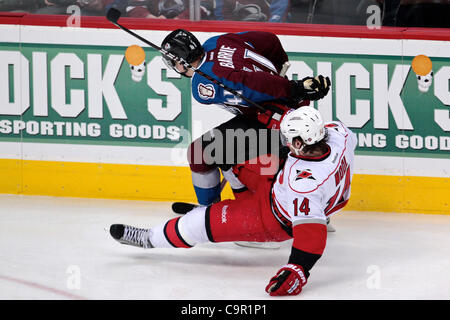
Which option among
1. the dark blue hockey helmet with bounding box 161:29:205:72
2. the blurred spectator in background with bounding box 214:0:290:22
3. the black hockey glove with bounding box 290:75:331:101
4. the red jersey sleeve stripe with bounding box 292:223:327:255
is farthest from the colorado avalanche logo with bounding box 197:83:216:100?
the blurred spectator in background with bounding box 214:0:290:22

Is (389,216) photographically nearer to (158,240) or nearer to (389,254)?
(389,254)

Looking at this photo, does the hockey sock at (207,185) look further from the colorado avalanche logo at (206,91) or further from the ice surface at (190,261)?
the colorado avalanche logo at (206,91)

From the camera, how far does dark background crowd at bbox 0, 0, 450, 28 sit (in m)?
4.87

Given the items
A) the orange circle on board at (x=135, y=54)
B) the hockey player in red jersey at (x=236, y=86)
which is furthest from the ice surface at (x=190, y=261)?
the orange circle on board at (x=135, y=54)

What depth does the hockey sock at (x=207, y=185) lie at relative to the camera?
14.1 feet

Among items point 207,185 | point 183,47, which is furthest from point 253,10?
point 207,185

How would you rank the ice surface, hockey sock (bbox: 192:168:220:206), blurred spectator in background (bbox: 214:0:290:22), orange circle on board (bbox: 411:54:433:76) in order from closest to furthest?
the ice surface, hockey sock (bbox: 192:168:220:206), orange circle on board (bbox: 411:54:433:76), blurred spectator in background (bbox: 214:0:290:22)

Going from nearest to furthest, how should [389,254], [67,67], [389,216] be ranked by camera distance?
[389,254] < [389,216] < [67,67]

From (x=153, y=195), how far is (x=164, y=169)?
18cm

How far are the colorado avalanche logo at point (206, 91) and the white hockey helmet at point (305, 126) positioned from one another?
2.07 feet

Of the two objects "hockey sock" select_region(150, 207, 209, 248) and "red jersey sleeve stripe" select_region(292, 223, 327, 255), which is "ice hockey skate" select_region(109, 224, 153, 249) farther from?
"red jersey sleeve stripe" select_region(292, 223, 327, 255)

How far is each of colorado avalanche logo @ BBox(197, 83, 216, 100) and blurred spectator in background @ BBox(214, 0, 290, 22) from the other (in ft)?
3.70

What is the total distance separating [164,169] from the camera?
16.6ft
